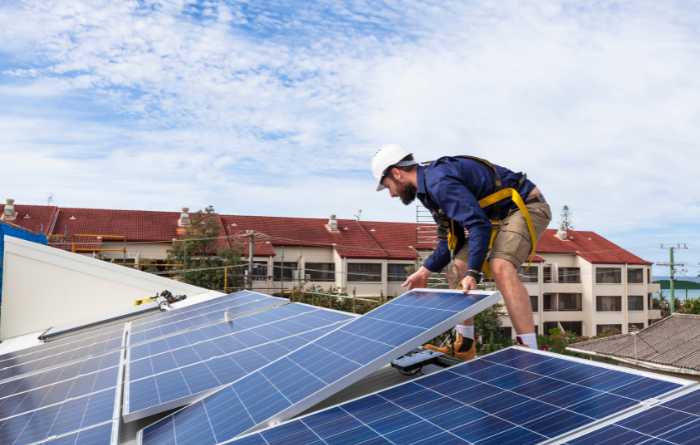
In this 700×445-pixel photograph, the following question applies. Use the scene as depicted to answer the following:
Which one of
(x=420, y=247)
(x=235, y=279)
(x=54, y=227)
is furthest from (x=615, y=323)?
(x=54, y=227)

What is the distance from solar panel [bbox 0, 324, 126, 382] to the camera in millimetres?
6149

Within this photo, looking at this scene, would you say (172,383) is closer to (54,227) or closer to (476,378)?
(476,378)

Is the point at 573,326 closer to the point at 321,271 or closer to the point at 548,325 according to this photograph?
the point at 548,325

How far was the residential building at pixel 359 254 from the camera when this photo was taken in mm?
38312

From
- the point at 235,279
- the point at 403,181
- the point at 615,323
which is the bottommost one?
the point at 615,323

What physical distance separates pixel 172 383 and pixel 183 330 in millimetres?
2997

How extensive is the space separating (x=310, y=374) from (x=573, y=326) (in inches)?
2173

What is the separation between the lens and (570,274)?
50.9 m

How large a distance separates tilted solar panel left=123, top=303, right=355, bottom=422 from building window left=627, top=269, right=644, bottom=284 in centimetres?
5470

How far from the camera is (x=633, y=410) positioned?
6.99ft

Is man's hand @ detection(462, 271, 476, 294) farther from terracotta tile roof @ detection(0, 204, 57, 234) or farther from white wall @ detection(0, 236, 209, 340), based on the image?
terracotta tile roof @ detection(0, 204, 57, 234)

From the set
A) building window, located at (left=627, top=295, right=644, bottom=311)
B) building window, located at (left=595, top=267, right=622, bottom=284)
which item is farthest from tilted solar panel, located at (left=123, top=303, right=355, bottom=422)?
building window, located at (left=627, top=295, right=644, bottom=311)

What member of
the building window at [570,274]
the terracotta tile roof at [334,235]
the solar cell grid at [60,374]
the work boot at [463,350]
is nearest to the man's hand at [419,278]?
the work boot at [463,350]

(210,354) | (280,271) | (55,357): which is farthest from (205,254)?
(210,354)
